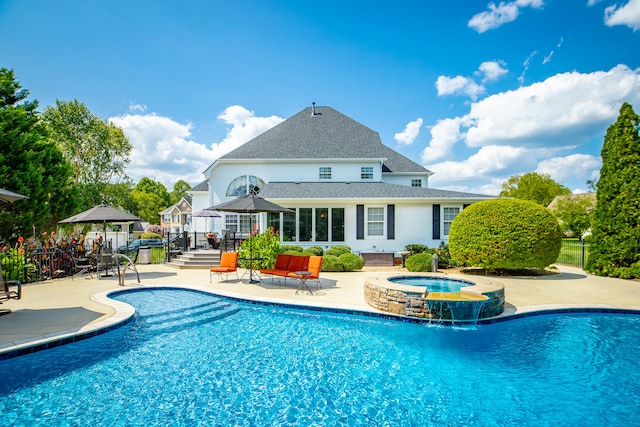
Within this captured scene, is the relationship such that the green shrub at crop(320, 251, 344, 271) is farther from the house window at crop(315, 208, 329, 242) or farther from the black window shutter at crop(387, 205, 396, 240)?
the black window shutter at crop(387, 205, 396, 240)

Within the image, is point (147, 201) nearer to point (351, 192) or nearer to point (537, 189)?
point (351, 192)

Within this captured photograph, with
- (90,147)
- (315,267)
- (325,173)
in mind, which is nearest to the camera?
(315,267)

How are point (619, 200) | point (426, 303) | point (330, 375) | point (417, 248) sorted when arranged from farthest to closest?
point (417, 248) → point (619, 200) → point (426, 303) → point (330, 375)

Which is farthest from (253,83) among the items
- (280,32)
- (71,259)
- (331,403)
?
(331,403)

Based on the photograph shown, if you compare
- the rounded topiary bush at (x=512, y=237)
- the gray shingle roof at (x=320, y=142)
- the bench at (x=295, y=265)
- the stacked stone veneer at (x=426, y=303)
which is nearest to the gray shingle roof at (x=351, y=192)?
the gray shingle roof at (x=320, y=142)

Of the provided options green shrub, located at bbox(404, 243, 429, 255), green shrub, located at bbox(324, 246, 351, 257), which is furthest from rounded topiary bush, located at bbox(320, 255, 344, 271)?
green shrub, located at bbox(404, 243, 429, 255)

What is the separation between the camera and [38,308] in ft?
26.4

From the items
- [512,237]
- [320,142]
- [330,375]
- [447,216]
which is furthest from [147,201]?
[330,375]

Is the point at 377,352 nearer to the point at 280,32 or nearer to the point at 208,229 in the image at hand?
the point at 280,32

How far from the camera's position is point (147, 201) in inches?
2968

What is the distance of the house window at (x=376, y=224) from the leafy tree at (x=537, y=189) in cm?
4768

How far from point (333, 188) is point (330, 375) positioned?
50.6 ft

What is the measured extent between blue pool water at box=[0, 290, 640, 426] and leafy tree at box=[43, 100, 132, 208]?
26959 millimetres

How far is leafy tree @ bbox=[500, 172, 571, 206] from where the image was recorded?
60.2m
